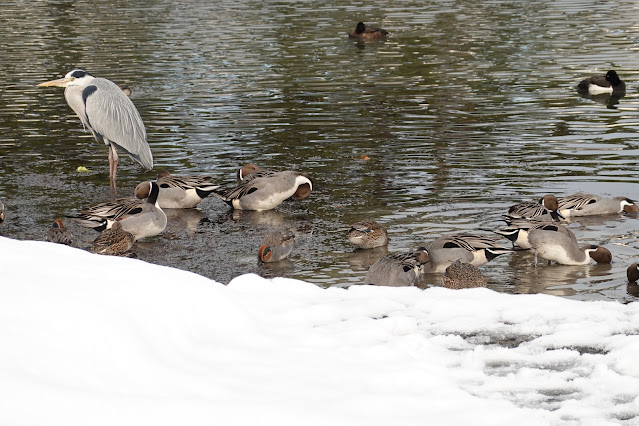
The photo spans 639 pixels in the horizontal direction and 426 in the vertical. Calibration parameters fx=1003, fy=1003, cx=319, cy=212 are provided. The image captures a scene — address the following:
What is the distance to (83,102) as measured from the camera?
1720 cm

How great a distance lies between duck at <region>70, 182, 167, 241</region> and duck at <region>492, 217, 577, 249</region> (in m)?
4.37

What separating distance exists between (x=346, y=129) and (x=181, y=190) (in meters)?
6.23

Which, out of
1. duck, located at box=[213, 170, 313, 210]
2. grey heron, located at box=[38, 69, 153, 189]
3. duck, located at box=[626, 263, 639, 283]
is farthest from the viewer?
grey heron, located at box=[38, 69, 153, 189]

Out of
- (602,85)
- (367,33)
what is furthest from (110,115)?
(367,33)

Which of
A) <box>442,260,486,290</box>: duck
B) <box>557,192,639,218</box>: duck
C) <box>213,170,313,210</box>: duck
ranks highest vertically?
<box>442,260,486,290</box>: duck

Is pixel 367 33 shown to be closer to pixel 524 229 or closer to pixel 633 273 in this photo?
pixel 524 229

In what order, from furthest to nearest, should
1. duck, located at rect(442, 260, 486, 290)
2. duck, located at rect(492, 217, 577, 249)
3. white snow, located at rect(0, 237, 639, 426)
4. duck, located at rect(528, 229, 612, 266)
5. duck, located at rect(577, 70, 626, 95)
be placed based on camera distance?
duck, located at rect(577, 70, 626, 95) < duck, located at rect(492, 217, 577, 249) < duck, located at rect(528, 229, 612, 266) < duck, located at rect(442, 260, 486, 290) < white snow, located at rect(0, 237, 639, 426)

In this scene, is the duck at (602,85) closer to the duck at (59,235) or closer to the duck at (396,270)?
the duck at (396,270)

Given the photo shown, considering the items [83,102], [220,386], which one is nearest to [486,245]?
[220,386]

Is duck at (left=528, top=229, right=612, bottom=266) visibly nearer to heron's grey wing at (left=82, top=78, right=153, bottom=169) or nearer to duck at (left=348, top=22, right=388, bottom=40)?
heron's grey wing at (left=82, top=78, right=153, bottom=169)

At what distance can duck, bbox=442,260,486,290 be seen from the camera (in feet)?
34.0

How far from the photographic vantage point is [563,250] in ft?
37.7

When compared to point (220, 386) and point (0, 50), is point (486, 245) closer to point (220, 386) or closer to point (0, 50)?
point (220, 386)

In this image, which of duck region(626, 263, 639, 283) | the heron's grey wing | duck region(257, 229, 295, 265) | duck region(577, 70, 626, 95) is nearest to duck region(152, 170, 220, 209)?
the heron's grey wing
